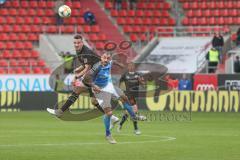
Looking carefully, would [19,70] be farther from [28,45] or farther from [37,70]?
[28,45]

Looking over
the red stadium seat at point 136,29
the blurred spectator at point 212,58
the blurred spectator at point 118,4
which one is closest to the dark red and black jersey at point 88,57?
the blurred spectator at point 212,58

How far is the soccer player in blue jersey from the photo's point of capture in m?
19.2

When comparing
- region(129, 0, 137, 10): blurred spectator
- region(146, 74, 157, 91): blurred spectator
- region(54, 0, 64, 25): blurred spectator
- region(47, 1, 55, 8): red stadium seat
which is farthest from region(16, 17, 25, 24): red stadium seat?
region(146, 74, 157, 91): blurred spectator

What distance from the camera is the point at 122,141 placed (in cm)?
1983

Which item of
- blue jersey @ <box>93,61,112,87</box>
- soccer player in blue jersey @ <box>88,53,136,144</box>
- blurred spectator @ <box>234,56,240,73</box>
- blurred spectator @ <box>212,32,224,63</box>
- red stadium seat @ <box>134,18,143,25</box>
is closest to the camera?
soccer player in blue jersey @ <box>88,53,136,144</box>

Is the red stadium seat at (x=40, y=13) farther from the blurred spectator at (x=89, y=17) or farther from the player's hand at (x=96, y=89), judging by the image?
the player's hand at (x=96, y=89)

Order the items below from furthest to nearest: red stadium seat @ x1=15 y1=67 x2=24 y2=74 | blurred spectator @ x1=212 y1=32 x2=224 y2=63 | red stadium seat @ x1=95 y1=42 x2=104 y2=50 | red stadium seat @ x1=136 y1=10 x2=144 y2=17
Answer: red stadium seat @ x1=136 y1=10 x2=144 y2=17 < red stadium seat @ x1=95 y1=42 x2=104 y2=50 < blurred spectator @ x1=212 y1=32 x2=224 y2=63 < red stadium seat @ x1=15 y1=67 x2=24 y2=74

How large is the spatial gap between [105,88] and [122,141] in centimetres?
209

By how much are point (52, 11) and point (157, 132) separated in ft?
77.4

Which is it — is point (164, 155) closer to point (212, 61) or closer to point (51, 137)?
point (51, 137)

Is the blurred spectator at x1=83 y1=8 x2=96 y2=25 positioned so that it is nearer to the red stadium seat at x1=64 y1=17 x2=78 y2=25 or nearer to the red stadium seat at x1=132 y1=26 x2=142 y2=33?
the red stadium seat at x1=64 y1=17 x2=78 y2=25

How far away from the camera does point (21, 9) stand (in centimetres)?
4519

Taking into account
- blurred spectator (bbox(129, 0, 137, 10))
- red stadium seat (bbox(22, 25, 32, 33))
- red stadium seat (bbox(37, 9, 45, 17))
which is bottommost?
red stadium seat (bbox(22, 25, 32, 33))

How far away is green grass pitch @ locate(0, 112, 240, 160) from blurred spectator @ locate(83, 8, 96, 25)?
1704 cm
